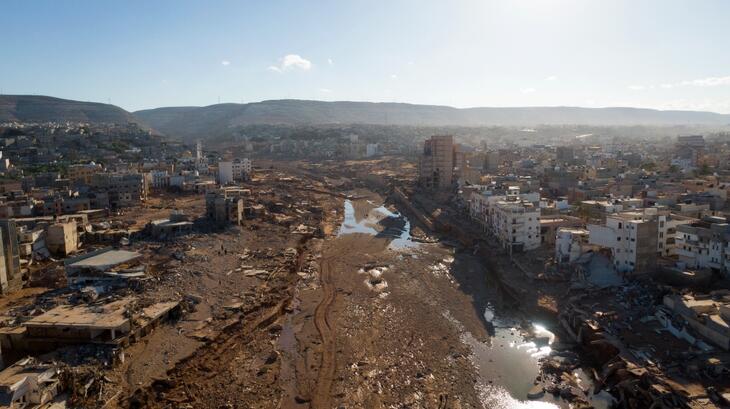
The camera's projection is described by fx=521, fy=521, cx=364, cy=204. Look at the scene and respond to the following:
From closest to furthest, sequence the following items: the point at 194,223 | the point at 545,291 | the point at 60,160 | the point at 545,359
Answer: the point at 545,359 → the point at 545,291 → the point at 194,223 → the point at 60,160

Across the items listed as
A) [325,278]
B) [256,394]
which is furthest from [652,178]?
[256,394]

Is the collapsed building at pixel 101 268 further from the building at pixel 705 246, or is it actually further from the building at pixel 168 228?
the building at pixel 705 246

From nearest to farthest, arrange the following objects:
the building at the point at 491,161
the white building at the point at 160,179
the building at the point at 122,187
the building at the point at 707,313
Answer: the building at the point at 707,313, the building at the point at 122,187, the white building at the point at 160,179, the building at the point at 491,161

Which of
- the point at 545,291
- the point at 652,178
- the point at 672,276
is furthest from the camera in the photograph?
the point at 652,178

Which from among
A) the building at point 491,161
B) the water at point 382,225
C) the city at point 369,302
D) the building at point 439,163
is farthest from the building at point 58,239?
the building at point 491,161

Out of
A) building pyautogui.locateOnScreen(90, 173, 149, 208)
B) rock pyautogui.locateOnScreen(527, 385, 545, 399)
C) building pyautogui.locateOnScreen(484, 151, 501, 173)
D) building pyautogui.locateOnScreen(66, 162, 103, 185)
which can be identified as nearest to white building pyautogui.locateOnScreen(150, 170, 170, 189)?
building pyautogui.locateOnScreen(66, 162, 103, 185)

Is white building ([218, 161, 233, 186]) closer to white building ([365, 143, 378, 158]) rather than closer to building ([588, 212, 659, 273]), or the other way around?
building ([588, 212, 659, 273])

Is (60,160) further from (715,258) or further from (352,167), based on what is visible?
(715,258)
